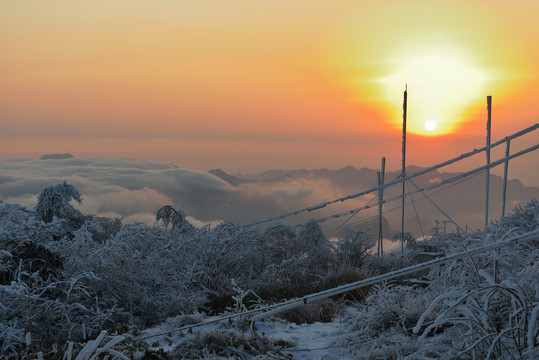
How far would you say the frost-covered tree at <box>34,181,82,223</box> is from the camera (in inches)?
572

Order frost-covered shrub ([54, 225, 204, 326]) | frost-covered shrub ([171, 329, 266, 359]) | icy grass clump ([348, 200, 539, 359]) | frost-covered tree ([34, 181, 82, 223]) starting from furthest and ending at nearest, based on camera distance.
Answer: frost-covered tree ([34, 181, 82, 223])
frost-covered shrub ([54, 225, 204, 326])
frost-covered shrub ([171, 329, 266, 359])
icy grass clump ([348, 200, 539, 359])

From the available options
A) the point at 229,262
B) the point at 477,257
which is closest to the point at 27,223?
the point at 229,262

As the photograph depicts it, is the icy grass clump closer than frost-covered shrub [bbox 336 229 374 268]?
Yes

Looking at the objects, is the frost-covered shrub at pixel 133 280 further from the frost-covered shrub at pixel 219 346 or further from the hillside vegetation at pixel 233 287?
the frost-covered shrub at pixel 219 346

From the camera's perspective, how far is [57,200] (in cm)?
1455

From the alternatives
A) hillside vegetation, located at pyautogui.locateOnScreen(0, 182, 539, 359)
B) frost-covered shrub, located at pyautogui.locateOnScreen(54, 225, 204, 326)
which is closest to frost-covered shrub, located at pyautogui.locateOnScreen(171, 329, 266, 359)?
hillside vegetation, located at pyautogui.locateOnScreen(0, 182, 539, 359)

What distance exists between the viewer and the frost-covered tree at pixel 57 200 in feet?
47.6

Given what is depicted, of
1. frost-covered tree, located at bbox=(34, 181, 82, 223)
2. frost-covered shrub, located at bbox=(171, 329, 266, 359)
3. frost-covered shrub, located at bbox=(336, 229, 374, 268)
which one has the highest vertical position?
frost-covered tree, located at bbox=(34, 181, 82, 223)

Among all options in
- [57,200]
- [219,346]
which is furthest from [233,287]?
[57,200]

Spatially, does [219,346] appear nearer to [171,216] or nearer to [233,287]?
[233,287]

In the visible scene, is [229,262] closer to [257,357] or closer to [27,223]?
[27,223]

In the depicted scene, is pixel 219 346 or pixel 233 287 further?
pixel 233 287

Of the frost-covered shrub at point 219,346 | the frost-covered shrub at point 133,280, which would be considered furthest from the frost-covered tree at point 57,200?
the frost-covered shrub at point 219,346

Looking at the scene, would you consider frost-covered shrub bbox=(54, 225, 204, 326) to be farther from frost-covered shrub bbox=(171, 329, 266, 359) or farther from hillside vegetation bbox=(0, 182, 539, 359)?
frost-covered shrub bbox=(171, 329, 266, 359)
